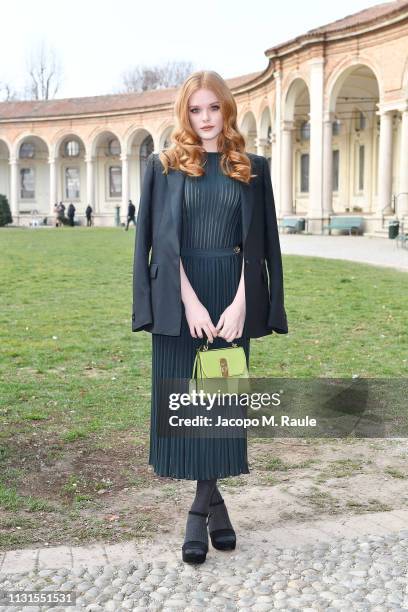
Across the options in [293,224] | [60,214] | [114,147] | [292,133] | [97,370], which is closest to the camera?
[97,370]

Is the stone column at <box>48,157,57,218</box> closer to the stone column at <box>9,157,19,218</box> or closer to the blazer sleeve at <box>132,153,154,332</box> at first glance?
the stone column at <box>9,157,19,218</box>

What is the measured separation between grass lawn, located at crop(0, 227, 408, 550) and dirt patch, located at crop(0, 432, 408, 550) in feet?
0.04

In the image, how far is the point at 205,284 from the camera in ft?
11.8

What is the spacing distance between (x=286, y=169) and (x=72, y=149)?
29597mm

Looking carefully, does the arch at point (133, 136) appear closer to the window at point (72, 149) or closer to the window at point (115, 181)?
the window at point (115, 181)

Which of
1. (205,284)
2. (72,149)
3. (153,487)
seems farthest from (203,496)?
(72,149)

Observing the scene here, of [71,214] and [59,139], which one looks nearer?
[71,214]

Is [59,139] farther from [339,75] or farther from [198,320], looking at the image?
[198,320]

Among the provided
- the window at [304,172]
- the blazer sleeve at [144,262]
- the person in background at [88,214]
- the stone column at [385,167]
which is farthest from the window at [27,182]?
the blazer sleeve at [144,262]

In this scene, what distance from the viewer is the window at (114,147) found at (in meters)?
60.8

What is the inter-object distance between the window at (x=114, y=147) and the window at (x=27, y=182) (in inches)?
286

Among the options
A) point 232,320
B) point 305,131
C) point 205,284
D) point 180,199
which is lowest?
point 232,320

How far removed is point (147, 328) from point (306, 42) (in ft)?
106

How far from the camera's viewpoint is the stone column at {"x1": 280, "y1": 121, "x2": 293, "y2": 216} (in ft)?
123
